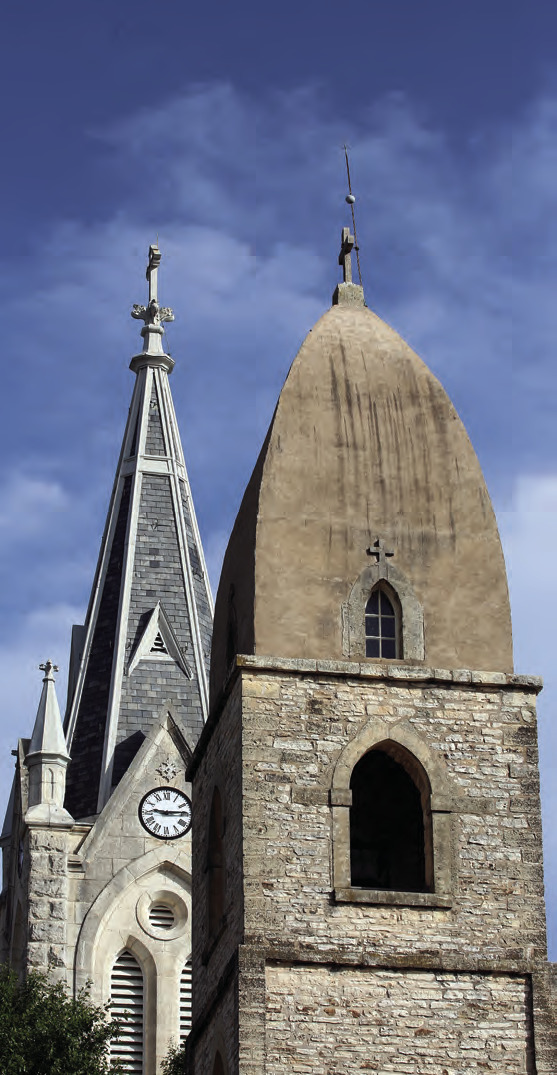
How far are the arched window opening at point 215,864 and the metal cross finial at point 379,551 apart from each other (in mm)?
2955

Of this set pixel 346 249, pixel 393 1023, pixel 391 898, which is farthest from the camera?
pixel 346 249

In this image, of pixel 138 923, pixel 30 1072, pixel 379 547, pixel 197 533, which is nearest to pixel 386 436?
pixel 379 547

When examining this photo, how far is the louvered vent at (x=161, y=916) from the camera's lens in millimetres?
48719

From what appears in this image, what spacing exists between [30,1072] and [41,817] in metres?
14.9

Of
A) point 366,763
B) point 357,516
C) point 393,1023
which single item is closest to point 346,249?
point 357,516

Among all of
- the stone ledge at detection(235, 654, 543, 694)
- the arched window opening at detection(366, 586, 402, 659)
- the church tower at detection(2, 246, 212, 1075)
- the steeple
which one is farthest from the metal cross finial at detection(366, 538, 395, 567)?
the steeple

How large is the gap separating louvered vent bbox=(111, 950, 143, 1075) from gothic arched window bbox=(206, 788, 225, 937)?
16.5 metres

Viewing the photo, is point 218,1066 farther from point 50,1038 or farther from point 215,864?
point 50,1038

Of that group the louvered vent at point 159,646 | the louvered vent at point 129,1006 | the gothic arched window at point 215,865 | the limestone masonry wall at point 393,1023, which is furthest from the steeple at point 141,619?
the limestone masonry wall at point 393,1023

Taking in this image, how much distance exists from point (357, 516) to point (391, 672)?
6.42 feet

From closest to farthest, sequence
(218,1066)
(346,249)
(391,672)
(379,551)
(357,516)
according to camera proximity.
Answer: (218,1066), (391,672), (379,551), (357,516), (346,249)

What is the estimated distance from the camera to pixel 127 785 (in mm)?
49781

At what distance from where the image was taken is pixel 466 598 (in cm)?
3009

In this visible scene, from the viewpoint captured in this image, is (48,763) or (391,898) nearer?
(391,898)
